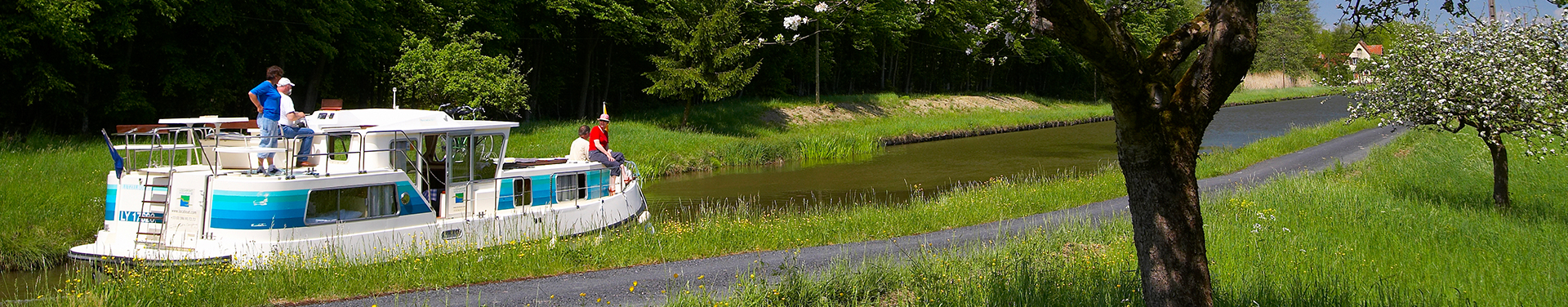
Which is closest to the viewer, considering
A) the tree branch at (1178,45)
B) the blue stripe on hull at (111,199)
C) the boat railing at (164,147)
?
the tree branch at (1178,45)

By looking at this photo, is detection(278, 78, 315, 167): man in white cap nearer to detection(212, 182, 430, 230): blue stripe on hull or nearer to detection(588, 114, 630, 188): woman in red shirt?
detection(212, 182, 430, 230): blue stripe on hull

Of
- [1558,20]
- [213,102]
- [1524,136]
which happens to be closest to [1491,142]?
[1524,136]

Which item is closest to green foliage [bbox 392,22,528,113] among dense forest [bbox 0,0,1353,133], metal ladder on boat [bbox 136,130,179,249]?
dense forest [bbox 0,0,1353,133]

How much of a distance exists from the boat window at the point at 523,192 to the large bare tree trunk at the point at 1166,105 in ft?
34.2

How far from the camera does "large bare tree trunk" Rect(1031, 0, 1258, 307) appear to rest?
5.54 m

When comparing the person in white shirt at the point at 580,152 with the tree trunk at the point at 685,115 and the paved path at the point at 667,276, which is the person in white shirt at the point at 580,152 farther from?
the tree trunk at the point at 685,115

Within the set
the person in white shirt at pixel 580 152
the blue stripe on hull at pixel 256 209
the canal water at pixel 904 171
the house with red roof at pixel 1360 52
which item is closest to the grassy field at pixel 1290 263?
the house with red roof at pixel 1360 52

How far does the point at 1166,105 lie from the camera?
232 inches

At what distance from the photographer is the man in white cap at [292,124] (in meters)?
12.4

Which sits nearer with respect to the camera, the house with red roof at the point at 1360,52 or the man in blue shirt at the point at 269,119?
the man in blue shirt at the point at 269,119

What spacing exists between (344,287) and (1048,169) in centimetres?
2151

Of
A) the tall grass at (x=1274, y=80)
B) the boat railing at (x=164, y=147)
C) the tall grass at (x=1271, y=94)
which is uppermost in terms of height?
the tall grass at (x=1274, y=80)

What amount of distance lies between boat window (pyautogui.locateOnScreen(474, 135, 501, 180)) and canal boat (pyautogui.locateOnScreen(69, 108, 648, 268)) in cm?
2

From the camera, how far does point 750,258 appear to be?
12.0 metres
